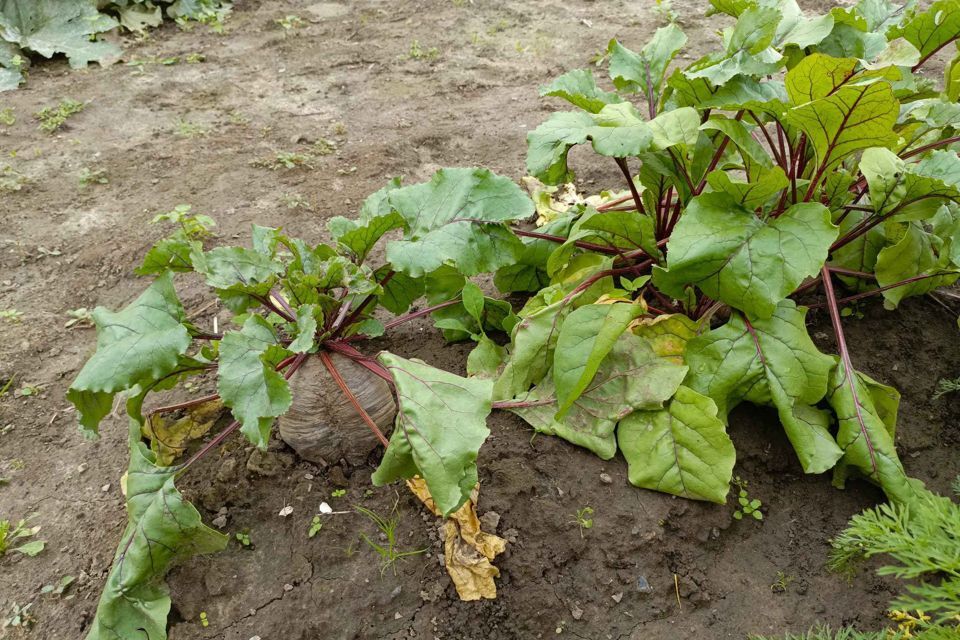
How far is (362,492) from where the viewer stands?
1954 millimetres

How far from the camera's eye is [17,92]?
4.43 meters

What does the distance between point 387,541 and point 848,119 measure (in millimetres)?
1713

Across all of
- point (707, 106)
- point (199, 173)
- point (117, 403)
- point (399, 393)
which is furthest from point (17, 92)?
point (707, 106)

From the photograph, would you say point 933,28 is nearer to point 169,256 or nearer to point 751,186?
point 751,186

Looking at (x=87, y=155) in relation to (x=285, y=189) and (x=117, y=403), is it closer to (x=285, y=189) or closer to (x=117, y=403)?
(x=285, y=189)

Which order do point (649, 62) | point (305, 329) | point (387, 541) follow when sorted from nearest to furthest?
1. point (305, 329)
2. point (387, 541)
3. point (649, 62)

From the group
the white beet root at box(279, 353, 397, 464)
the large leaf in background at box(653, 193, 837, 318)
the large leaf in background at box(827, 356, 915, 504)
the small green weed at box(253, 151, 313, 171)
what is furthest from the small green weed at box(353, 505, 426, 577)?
the small green weed at box(253, 151, 313, 171)

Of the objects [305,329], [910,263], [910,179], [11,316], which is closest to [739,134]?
[910,179]

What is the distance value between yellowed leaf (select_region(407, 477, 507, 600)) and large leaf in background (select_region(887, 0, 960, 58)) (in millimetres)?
2080

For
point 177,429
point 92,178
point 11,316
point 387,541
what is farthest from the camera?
point 92,178

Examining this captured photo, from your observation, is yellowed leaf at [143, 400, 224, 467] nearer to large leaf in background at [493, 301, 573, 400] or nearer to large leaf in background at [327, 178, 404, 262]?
large leaf in background at [327, 178, 404, 262]

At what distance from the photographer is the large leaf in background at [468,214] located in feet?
6.45

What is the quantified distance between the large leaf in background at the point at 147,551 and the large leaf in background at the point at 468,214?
885 millimetres

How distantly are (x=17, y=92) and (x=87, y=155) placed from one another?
4.34 ft
